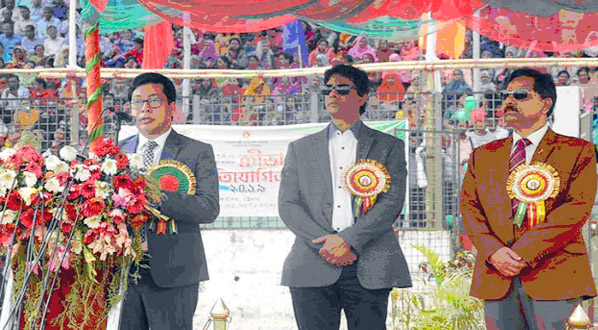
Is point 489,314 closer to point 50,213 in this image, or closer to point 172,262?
point 172,262

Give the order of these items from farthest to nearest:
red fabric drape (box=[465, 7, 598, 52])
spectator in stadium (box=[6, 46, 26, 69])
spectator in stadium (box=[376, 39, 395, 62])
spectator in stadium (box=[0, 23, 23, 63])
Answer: spectator in stadium (box=[0, 23, 23, 63])
spectator in stadium (box=[6, 46, 26, 69])
spectator in stadium (box=[376, 39, 395, 62])
red fabric drape (box=[465, 7, 598, 52])

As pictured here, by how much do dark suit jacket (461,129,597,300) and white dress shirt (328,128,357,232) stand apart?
2.36ft

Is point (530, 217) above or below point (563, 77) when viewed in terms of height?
below

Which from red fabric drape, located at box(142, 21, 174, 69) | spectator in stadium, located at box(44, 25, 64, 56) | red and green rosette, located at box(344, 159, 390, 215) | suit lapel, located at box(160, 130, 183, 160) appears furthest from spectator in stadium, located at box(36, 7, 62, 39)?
red and green rosette, located at box(344, 159, 390, 215)

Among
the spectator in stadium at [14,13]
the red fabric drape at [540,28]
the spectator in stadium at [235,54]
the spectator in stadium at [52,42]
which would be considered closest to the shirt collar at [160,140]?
the red fabric drape at [540,28]

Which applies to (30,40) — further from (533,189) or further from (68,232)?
(533,189)

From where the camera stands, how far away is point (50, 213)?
4941mm

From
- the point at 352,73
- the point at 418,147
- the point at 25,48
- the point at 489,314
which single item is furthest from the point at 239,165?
the point at 25,48

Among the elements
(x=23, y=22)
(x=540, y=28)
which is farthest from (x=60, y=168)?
(x=23, y=22)

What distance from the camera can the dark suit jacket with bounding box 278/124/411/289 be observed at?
5.92 meters

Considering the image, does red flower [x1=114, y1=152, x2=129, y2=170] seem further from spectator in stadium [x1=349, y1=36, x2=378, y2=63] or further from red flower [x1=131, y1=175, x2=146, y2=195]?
spectator in stadium [x1=349, y1=36, x2=378, y2=63]

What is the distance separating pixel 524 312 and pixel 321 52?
26.0 feet

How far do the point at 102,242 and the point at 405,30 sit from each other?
327 centimetres

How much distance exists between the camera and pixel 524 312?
5.57 meters
